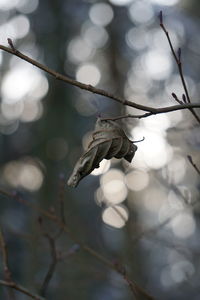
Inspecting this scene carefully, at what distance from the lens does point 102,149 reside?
157 centimetres

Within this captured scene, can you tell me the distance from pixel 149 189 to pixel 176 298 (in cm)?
254

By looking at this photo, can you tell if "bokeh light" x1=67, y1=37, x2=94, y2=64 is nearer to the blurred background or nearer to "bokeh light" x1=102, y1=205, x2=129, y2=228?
the blurred background

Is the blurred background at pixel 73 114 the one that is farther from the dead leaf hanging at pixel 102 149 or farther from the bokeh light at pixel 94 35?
the dead leaf hanging at pixel 102 149

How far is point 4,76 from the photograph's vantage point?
11117 mm

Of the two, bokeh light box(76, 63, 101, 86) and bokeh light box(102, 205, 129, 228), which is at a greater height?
bokeh light box(102, 205, 129, 228)

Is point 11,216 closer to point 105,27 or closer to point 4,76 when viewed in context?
point 4,76

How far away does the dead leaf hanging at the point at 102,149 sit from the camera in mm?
1566

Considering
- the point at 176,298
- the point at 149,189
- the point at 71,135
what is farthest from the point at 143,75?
the point at 176,298

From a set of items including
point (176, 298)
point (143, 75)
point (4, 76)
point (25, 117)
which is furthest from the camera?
point (25, 117)

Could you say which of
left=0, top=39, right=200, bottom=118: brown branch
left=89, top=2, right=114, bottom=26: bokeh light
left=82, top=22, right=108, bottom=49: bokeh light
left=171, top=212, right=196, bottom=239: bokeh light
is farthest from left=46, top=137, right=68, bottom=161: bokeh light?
left=0, top=39, right=200, bottom=118: brown branch

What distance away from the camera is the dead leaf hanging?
157 cm

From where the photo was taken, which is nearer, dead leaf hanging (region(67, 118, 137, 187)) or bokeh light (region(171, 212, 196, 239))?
dead leaf hanging (region(67, 118, 137, 187))

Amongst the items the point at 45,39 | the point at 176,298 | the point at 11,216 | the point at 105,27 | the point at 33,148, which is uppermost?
the point at 105,27

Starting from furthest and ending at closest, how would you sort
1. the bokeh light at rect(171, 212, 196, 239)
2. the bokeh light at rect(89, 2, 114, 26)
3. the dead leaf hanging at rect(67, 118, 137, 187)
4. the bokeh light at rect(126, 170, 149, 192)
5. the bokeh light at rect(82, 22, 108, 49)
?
1. the bokeh light at rect(171, 212, 196, 239)
2. the bokeh light at rect(82, 22, 108, 49)
3. the bokeh light at rect(89, 2, 114, 26)
4. the bokeh light at rect(126, 170, 149, 192)
5. the dead leaf hanging at rect(67, 118, 137, 187)
